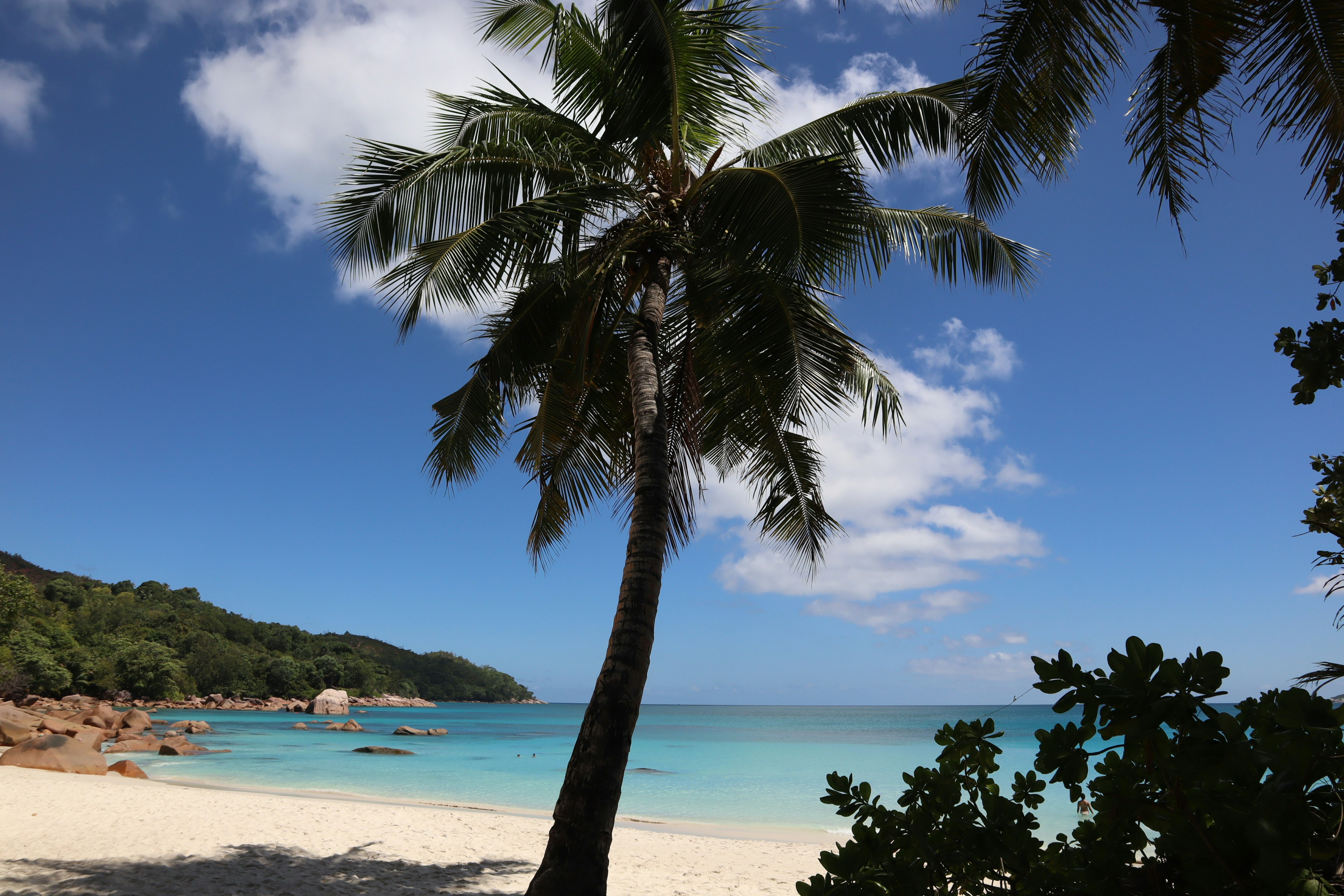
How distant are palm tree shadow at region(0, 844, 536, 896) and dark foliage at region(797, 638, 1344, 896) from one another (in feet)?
19.3

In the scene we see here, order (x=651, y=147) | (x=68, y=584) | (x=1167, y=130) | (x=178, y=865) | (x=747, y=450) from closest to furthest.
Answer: (x=1167, y=130) < (x=178, y=865) < (x=651, y=147) < (x=747, y=450) < (x=68, y=584)

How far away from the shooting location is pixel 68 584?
5641 cm

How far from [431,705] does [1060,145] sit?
292 ft

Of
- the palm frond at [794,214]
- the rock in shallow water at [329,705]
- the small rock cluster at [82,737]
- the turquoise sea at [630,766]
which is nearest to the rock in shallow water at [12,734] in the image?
the small rock cluster at [82,737]

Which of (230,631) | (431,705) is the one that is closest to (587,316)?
(230,631)

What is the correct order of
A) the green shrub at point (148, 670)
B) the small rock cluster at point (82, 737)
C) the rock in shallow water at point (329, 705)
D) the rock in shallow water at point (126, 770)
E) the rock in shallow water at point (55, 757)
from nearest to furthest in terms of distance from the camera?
the rock in shallow water at point (55, 757) → the small rock cluster at point (82, 737) → the rock in shallow water at point (126, 770) → the green shrub at point (148, 670) → the rock in shallow water at point (329, 705)

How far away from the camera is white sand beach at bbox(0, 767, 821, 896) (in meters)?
5.90

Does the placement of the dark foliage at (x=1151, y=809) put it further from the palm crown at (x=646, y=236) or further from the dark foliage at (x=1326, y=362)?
the palm crown at (x=646, y=236)

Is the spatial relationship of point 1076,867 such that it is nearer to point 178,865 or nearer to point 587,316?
point 587,316

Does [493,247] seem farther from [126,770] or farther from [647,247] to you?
[126,770]

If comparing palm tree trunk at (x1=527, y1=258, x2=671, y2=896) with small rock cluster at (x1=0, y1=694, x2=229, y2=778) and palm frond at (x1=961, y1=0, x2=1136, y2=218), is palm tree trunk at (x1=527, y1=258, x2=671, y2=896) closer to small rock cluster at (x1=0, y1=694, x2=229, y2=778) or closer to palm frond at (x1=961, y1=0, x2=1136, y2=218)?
palm frond at (x1=961, y1=0, x2=1136, y2=218)

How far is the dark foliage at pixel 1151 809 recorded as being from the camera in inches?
29.8

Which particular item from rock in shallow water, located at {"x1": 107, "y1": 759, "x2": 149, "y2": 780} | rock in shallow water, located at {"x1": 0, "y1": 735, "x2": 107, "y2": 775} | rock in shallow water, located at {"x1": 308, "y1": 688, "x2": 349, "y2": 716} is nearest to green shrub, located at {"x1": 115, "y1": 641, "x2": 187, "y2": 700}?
rock in shallow water, located at {"x1": 308, "y1": 688, "x2": 349, "y2": 716}

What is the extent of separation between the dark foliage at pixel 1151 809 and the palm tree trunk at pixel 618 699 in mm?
3049
